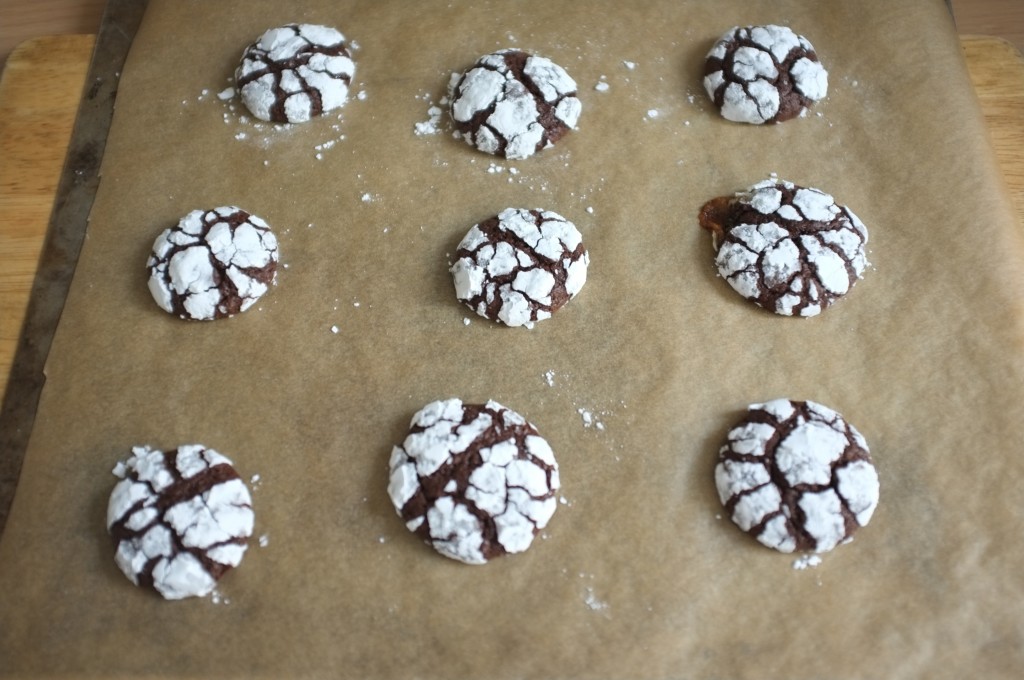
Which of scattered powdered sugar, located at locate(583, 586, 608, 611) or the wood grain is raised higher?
the wood grain

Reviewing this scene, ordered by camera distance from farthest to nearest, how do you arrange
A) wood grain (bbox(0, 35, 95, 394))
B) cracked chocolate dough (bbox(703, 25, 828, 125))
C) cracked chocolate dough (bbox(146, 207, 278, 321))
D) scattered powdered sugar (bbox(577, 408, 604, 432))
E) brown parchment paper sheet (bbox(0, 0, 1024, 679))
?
cracked chocolate dough (bbox(703, 25, 828, 125)) → wood grain (bbox(0, 35, 95, 394)) → cracked chocolate dough (bbox(146, 207, 278, 321)) → scattered powdered sugar (bbox(577, 408, 604, 432)) → brown parchment paper sheet (bbox(0, 0, 1024, 679))

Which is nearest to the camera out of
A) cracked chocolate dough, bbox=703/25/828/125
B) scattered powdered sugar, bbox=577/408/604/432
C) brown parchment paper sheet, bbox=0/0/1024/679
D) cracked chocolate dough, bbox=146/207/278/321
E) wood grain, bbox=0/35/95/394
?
brown parchment paper sheet, bbox=0/0/1024/679

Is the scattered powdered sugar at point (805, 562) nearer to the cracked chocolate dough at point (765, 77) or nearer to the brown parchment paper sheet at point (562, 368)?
the brown parchment paper sheet at point (562, 368)

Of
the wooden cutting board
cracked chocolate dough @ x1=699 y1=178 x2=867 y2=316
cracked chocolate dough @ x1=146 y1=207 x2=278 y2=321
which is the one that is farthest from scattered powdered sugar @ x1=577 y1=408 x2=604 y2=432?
the wooden cutting board

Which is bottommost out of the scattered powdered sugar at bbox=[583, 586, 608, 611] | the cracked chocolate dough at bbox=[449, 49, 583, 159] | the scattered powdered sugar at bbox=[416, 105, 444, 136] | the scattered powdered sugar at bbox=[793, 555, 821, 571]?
the scattered powdered sugar at bbox=[583, 586, 608, 611]

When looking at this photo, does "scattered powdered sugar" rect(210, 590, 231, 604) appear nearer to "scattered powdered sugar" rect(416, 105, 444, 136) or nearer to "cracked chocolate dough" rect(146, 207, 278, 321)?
"cracked chocolate dough" rect(146, 207, 278, 321)

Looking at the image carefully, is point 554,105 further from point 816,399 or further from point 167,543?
point 167,543

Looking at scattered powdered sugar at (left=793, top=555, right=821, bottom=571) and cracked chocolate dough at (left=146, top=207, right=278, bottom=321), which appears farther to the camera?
cracked chocolate dough at (left=146, top=207, right=278, bottom=321)
